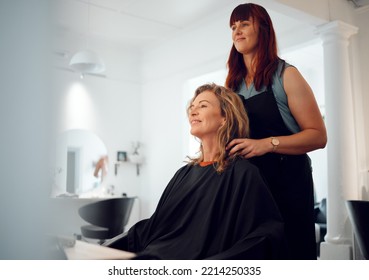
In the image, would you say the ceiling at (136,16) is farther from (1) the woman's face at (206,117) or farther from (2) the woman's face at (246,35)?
(1) the woman's face at (206,117)

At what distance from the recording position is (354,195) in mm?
3215

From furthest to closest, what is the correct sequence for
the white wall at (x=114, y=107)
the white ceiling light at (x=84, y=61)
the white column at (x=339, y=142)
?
the white wall at (x=114, y=107), the white ceiling light at (x=84, y=61), the white column at (x=339, y=142)

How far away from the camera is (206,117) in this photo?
5.44ft

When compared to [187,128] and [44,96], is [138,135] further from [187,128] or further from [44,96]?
[44,96]

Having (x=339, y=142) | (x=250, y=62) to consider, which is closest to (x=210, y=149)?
(x=250, y=62)

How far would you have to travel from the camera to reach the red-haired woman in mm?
1701

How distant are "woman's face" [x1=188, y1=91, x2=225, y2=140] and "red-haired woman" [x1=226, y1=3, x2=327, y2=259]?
167mm

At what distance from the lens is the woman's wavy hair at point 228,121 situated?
5.36 ft

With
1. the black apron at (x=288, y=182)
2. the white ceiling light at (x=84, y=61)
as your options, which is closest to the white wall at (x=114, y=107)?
the white ceiling light at (x=84, y=61)

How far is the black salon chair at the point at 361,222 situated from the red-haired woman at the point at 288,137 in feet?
2.98

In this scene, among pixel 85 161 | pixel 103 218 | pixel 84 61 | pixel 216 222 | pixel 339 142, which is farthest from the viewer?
pixel 85 161

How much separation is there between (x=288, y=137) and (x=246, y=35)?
1.78 ft

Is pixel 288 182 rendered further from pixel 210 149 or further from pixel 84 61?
pixel 84 61

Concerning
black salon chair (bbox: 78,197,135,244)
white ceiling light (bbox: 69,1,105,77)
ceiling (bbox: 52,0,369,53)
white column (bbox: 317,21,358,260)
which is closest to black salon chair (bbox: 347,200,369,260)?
white column (bbox: 317,21,358,260)
